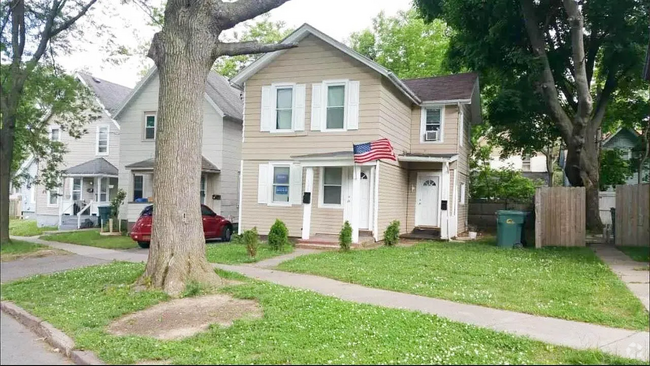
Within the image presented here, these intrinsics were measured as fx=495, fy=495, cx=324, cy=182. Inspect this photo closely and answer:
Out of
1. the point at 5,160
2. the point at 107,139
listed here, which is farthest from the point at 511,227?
the point at 107,139

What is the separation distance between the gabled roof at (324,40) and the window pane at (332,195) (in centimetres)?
412

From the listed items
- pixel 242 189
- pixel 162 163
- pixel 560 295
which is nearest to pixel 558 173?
pixel 242 189

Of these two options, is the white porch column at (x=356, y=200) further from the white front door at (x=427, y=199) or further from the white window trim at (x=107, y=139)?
the white window trim at (x=107, y=139)

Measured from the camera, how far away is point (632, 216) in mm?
14594

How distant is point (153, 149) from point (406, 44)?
1968 cm

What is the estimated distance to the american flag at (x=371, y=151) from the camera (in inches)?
590

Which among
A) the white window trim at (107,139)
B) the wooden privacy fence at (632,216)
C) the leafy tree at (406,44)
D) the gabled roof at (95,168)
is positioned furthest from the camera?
the leafy tree at (406,44)

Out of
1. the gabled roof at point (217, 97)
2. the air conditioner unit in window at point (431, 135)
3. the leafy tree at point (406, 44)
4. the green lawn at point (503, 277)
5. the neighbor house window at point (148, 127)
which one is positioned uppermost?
the leafy tree at point (406, 44)

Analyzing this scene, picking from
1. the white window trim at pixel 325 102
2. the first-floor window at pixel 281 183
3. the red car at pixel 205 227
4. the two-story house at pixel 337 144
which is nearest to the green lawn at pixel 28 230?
the red car at pixel 205 227

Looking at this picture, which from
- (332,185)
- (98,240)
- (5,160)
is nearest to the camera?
(5,160)

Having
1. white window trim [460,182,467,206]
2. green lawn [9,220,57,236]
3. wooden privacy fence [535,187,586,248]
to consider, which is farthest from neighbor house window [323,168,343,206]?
green lawn [9,220,57,236]

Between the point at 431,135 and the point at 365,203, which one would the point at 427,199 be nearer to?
the point at 431,135

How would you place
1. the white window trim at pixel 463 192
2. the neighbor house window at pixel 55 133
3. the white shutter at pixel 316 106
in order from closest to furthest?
the white shutter at pixel 316 106, the white window trim at pixel 463 192, the neighbor house window at pixel 55 133

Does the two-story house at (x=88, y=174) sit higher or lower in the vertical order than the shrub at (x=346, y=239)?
higher
